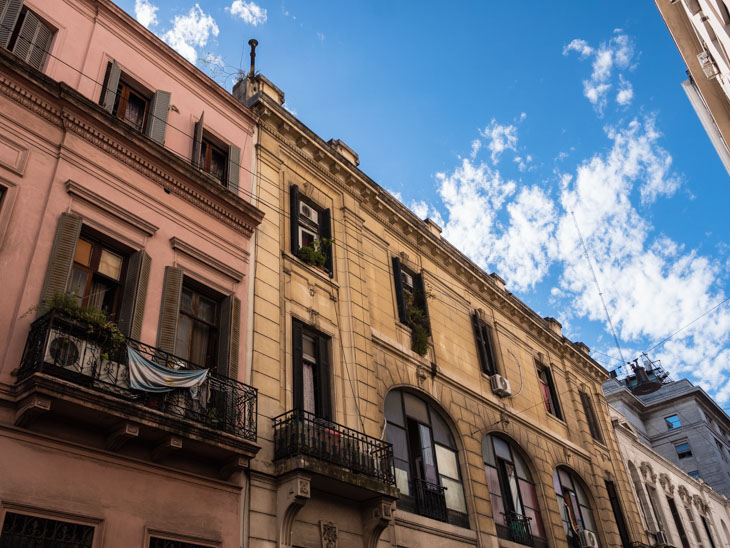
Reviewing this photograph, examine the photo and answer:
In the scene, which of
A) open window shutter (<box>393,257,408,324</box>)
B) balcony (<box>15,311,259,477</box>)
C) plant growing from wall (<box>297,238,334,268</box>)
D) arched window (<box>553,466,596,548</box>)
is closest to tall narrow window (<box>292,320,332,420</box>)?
plant growing from wall (<box>297,238,334,268</box>)

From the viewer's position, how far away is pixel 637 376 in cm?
4969

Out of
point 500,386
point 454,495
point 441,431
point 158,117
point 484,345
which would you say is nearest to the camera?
point 158,117

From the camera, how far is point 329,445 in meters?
12.8

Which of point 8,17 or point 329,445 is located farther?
point 329,445

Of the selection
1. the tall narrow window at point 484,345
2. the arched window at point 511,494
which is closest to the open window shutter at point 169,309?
the arched window at point 511,494

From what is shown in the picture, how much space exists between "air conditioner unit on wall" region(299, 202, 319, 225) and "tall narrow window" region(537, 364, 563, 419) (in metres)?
11.9

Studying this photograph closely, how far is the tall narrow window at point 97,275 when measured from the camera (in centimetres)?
1095

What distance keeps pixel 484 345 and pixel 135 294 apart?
43.8 feet

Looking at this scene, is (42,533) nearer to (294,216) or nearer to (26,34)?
(26,34)

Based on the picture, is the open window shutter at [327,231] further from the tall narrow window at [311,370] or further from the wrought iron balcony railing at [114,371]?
the wrought iron balcony railing at [114,371]

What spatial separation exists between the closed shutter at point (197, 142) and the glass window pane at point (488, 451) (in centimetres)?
1149

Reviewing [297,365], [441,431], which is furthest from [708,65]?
[297,365]

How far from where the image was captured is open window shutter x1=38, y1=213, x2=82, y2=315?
33.0ft

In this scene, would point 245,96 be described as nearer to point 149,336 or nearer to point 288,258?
point 288,258
